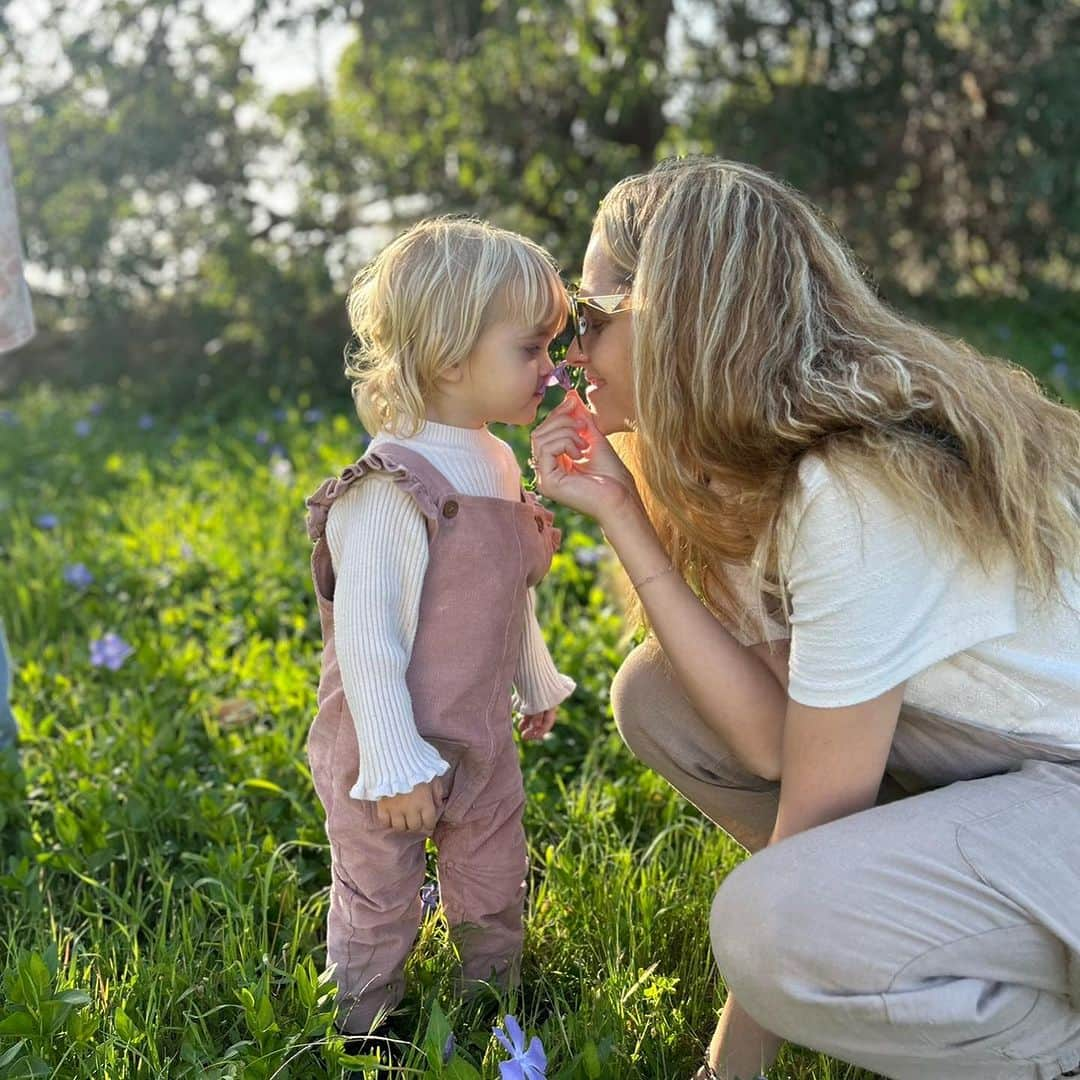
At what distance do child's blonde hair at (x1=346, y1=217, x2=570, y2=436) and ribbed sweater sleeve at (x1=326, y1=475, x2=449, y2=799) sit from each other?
139mm

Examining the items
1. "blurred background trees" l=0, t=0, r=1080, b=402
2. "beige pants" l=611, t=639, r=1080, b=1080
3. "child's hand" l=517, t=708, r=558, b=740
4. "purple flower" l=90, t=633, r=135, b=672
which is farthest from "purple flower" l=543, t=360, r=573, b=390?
"blurred background trees" l=0, t=0, r=1080, b=402

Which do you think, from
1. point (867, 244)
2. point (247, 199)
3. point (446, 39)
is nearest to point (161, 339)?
point (247, 199)

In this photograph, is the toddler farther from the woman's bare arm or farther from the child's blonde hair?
the woman's bare arm

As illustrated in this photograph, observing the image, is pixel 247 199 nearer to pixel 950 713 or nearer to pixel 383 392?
pixel 383 392

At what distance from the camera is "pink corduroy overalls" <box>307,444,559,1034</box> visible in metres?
1.89

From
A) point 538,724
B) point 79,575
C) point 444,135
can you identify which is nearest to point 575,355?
point 538,724

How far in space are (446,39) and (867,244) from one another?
2.55 m

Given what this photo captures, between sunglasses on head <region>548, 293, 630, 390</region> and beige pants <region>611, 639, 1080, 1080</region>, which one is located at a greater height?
sunglasses on head <region>548, 293, 630, 390</region>

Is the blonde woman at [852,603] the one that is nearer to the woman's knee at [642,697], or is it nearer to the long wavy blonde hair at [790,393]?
the long wavy blonde hair at [790,393]

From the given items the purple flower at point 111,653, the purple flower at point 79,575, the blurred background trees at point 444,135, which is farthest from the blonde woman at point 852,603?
the blurred background trees at point 444,135

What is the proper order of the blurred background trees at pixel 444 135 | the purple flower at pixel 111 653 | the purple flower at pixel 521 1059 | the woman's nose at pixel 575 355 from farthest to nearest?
the blurred background trees at pixel 444 135 → the purple flower at pixel 111 653 → the woman's nose at pixel 575 355 → the purple flower at pixel 521 1059

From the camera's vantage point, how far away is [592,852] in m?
2.29

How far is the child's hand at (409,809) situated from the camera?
1.83 m

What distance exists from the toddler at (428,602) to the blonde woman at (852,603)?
106mm
